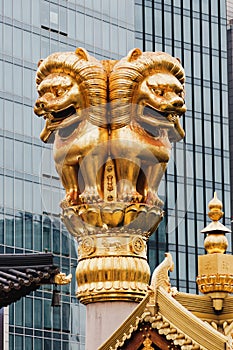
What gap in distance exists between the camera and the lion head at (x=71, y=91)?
8875 mm

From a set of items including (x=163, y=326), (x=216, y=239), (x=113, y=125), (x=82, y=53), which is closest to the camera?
(x=163, y=326)

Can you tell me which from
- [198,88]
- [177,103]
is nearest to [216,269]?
[177,103]

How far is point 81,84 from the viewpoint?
8945mm

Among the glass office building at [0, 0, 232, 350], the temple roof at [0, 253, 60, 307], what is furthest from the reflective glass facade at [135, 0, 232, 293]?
the temple roof at [0, 253, 60, 307]

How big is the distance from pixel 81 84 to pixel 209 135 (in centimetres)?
8672

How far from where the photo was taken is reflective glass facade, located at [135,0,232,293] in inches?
3531

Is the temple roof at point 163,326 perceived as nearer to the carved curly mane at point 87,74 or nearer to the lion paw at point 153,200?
the lion paw at point 153,200

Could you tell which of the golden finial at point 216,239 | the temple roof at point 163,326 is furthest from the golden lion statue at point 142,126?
the temple roof at point 163,326

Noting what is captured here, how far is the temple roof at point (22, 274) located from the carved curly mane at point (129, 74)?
9.54m

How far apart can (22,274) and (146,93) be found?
11.0 metres

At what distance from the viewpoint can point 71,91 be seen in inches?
351

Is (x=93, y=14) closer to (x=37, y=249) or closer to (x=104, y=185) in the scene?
(x=37, y=249)

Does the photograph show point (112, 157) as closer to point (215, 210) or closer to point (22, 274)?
point (215, 210)

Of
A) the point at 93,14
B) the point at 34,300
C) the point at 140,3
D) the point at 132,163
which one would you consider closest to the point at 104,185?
the point at 132,163
